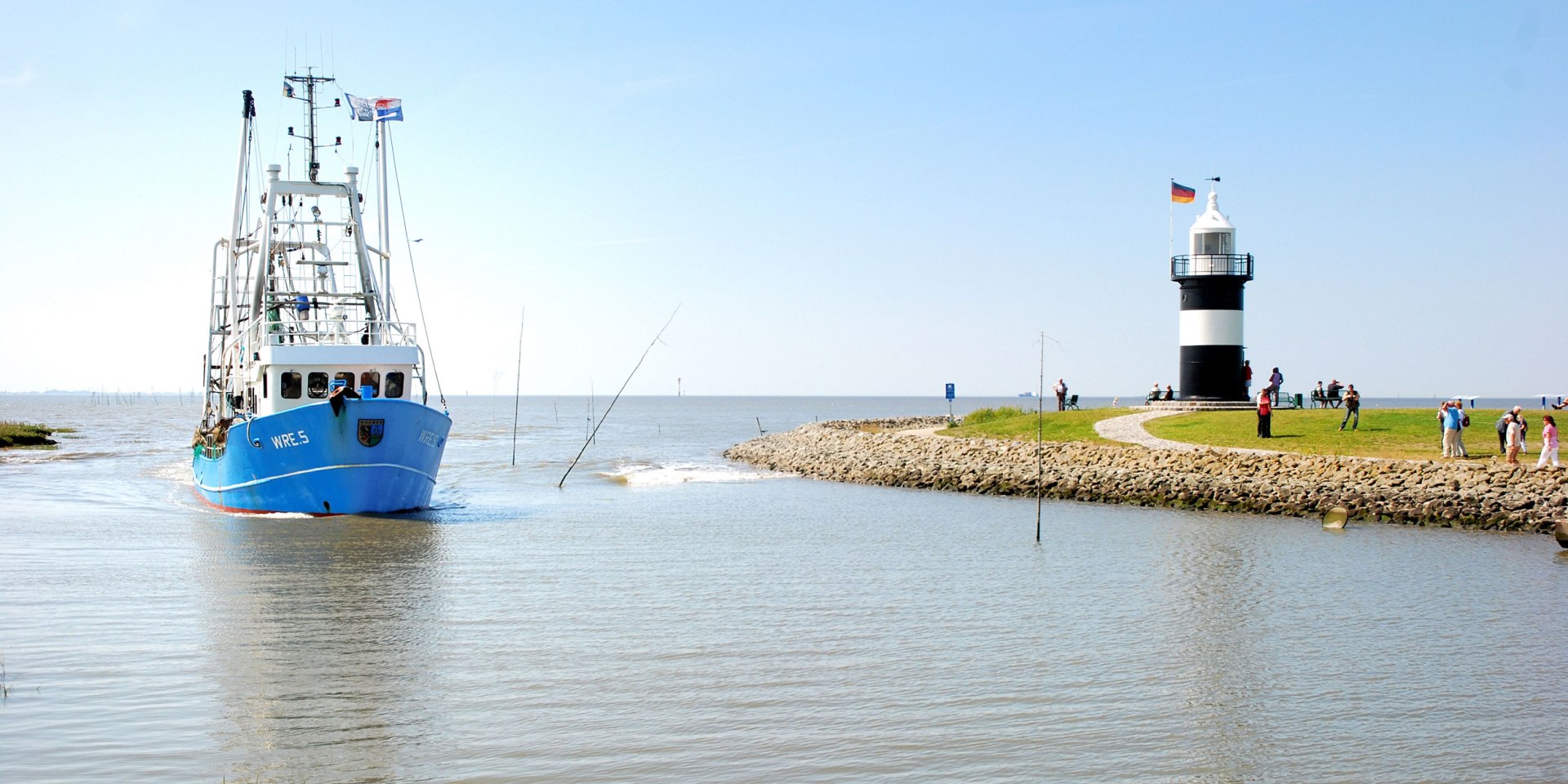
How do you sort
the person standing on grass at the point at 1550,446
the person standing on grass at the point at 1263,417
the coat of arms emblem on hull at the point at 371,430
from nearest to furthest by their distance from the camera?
the person standing on grass at the point at 1550,446, the coat of arms emblem on hull at the point at 371,430, the person standing on grass at the point at 1263,417

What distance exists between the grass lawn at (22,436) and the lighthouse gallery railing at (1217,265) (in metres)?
63.3

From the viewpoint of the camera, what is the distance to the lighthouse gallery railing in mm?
44750

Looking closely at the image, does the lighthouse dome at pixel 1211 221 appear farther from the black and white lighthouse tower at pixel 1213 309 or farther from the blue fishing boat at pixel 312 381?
the blue fishing boat at pixel 312 381

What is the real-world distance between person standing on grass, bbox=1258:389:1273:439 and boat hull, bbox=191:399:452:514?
2431 cm

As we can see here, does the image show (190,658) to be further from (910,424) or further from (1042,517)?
(910,424)

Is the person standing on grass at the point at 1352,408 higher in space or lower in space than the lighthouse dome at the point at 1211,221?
lower

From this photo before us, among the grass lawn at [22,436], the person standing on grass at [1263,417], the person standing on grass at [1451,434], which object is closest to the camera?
the person standing on grass at [1451,434]

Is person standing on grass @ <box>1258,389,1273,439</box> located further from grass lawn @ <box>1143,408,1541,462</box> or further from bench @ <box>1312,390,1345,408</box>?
bench @ <box>1312,390,1345,408</box>

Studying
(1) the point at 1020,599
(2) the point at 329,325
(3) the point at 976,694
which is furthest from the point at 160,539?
(3) the point at 976,694

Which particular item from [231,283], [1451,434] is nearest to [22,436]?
[231,283]

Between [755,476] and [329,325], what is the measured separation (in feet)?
55.3

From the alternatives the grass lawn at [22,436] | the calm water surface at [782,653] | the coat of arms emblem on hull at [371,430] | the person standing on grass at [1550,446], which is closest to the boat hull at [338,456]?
the coat of arms emblem on hull at [371,430]

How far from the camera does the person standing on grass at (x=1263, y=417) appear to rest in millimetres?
36375

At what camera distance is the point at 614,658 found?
14367 mm
